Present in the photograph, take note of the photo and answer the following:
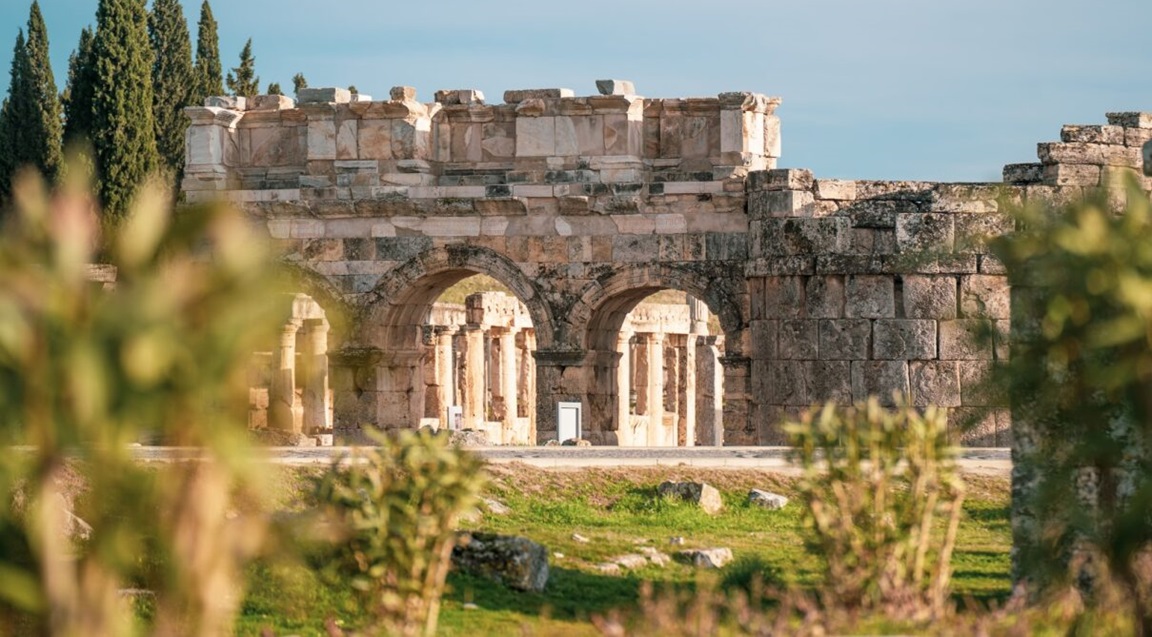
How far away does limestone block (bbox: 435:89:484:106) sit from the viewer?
2625cm

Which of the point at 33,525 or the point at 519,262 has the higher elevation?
the point at 519,262

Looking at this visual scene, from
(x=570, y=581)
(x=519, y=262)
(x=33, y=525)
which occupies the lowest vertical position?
(x=570, y=581)

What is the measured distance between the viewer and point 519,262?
2547 centimetres

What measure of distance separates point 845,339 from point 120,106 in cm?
2184

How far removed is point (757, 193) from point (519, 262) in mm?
3353

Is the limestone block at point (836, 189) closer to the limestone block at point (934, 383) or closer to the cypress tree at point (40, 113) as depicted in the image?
the limestone block at point (934, 383)

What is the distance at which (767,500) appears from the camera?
54.9 ft

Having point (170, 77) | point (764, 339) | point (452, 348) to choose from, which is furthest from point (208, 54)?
point (764, 339)

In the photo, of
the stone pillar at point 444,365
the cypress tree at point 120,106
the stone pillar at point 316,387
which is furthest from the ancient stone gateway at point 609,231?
the cypress tree at point 120,106

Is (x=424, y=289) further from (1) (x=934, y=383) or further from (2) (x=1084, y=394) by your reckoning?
(2) (x=1084, y=394)

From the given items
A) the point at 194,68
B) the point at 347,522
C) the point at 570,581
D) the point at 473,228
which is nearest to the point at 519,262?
the point at 473,228

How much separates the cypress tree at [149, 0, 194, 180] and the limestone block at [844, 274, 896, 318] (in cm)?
2387

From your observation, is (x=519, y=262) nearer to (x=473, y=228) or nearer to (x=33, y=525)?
(x=473, y=228)

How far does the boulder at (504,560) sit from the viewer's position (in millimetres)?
12289
